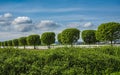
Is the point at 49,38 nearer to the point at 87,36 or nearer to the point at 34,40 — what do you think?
the point at 34,40

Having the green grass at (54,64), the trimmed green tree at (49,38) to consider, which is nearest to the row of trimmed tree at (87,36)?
the trimmed green tree at (49,38)

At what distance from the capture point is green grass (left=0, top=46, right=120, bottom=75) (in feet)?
41.9

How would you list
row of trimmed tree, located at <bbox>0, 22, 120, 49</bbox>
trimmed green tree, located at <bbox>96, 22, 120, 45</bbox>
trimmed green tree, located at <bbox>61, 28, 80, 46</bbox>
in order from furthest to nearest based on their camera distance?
trimmed green tree, located at <bbox>61, 28, 80, 46</bbox>
row of trimmed tree, located at <bbox>0, 22, 120, 49</bbox>
trimmed green tree, located at <bbox>96, 22, 120, 45</bbox>

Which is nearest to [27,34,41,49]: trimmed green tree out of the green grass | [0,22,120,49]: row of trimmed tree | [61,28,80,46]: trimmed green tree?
[0,22,120,49]: row of trimmed tree

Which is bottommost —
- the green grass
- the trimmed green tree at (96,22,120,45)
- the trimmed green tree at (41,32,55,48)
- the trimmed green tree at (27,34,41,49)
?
the trimmed green tree at (27,34,41,49)

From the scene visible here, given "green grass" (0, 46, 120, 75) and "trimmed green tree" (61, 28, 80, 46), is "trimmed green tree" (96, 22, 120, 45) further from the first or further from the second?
"green grass" (0, 46, 120, 75)

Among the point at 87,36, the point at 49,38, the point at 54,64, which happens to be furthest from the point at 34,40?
the point at 54,64

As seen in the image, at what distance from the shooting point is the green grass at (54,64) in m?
12.8

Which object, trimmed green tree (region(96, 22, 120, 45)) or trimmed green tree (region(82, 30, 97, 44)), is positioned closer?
trimmed green tree (region(96, 22, 120, 45))

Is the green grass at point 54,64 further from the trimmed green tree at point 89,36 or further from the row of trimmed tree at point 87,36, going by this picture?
the trimmed green tree at point 89,36

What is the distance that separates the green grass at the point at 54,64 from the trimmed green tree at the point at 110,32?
62946mm

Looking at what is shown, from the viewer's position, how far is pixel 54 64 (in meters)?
13.4

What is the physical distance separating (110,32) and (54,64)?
65.2 metres

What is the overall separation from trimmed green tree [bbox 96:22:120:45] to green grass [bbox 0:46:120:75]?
62.9 m
